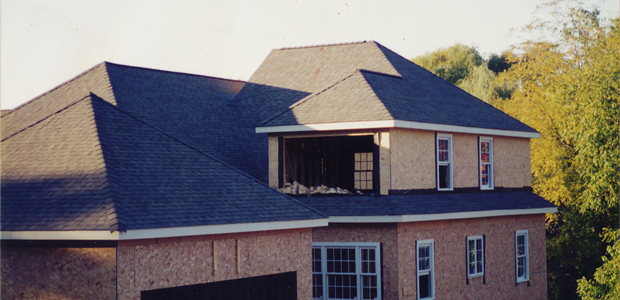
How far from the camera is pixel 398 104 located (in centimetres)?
2147

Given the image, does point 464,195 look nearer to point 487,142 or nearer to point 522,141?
point 487,142

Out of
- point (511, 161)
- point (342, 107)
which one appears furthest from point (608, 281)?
point (342, 107)

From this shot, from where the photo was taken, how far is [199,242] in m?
14.9

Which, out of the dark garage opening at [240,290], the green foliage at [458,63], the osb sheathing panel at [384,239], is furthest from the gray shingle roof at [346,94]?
the green foliage at [458,63]

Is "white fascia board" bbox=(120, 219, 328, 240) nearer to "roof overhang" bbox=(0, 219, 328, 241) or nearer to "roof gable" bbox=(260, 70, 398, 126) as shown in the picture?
"roof overhang" bbox=(0, 219, 328, 241)

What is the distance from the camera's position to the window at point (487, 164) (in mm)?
24484

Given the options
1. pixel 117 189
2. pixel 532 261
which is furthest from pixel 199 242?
pixel 532 261

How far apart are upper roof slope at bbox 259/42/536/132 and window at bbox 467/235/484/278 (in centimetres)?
377

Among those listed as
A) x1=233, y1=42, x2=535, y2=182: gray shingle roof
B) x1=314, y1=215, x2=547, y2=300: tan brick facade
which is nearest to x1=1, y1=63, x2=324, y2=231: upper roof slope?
x1=314, y1=215, x2=547, y2=300: tan brick facade

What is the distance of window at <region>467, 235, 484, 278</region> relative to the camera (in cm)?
2253

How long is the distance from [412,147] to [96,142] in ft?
30.8

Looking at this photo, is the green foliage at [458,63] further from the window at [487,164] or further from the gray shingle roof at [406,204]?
the gray shingle roof at [406,204]

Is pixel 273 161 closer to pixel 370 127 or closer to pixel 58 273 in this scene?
pixel 370 127

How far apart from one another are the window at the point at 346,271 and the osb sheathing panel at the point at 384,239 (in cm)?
17
